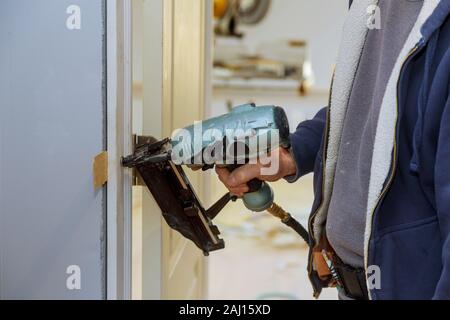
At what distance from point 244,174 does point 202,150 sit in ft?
0.39

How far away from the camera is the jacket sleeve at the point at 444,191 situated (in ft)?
1.80

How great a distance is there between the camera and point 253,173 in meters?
0.89

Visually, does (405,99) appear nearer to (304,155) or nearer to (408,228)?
(408,228)

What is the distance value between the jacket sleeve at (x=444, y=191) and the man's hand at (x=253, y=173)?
0.37m

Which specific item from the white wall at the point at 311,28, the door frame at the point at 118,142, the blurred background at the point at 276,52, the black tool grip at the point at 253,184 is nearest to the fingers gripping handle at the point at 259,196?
the black tool grip at the point at 253,184

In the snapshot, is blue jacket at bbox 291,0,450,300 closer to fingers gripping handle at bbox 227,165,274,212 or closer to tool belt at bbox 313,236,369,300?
tool belt at bbox 313,236,369,300

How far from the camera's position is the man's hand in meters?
0.88

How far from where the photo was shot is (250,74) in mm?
3973

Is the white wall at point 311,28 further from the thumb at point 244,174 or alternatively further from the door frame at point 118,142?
the door frame at point 118,142

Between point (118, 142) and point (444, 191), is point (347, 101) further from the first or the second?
point (118, 142)

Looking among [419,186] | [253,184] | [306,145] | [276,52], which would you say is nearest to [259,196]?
[253,184]

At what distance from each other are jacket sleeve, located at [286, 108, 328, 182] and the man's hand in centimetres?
1

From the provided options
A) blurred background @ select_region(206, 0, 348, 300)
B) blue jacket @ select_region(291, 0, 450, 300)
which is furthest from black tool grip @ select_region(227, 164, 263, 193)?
blurred background @ select_region(206, 0, 348, 300)

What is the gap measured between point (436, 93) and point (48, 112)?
58cm
